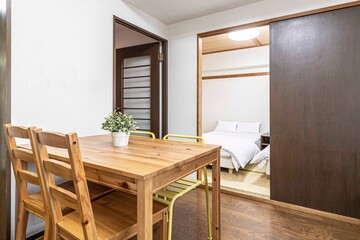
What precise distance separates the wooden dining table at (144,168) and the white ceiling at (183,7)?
1835mm

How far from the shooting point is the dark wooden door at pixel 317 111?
201cm

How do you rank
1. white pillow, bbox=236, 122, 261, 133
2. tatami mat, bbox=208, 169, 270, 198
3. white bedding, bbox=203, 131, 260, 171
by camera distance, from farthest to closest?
white pillow, bbox=236, 122, 261, 133
white bedding, bbox=203, 131, 260, 171
tatami mat, bbox=208, 169, 270, 198

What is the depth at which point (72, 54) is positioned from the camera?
78.1 inches

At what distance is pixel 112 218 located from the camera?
115 cm

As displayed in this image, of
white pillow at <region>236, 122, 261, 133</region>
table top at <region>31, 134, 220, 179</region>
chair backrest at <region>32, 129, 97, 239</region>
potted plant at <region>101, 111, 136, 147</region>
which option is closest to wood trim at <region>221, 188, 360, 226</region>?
table top at <region>31, 134, 220, 179</region>

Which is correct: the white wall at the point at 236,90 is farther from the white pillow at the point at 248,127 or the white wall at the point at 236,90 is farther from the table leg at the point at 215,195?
the table leg at the point at 215,195

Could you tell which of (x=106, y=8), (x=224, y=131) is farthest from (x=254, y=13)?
(x=224, y=131)

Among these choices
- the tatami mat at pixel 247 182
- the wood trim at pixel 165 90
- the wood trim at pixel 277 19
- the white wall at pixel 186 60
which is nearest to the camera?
the wood trim at pixel 277 19

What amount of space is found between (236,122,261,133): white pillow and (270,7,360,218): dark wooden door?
2478 mm

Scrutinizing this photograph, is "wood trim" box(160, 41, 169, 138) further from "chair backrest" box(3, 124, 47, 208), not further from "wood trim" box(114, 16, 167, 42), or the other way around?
"chair backrest" box(3, 124, 47, 208)

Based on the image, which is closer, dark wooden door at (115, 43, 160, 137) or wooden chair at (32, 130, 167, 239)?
wooden chair at (32, 130, 167, 239)

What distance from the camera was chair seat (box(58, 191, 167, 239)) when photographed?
1.03 metres

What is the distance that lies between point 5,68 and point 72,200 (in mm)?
1245

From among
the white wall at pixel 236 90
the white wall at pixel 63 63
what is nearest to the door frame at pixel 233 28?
the white wall at pixel 63 63
